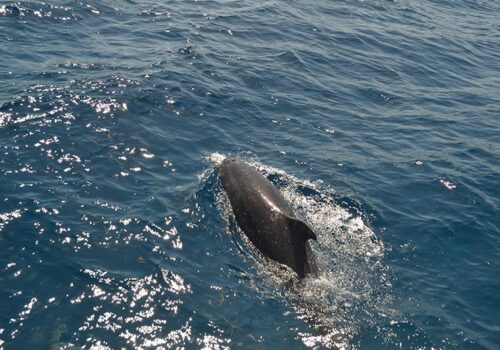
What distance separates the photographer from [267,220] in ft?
49.0

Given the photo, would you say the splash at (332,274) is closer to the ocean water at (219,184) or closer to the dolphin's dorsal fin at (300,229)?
the ocean water at (219,184)

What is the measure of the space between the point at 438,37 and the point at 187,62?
59.5ft

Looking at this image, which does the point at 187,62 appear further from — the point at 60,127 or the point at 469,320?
the point at 469,320

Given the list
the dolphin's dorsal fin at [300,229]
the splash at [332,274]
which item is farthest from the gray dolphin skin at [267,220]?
the splash at [332,274]

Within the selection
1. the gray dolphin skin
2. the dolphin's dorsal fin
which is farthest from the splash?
the dolphin's dorsal fin

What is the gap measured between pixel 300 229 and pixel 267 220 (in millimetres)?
1233

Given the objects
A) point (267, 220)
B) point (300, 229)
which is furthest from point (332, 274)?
point (267, 220)

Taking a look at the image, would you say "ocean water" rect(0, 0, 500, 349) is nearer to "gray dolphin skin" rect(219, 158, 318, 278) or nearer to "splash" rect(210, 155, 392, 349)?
"splash" rect(210, 155, 392, 349)

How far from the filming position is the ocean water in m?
12.6

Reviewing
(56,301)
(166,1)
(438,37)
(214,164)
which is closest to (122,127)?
(214,164)

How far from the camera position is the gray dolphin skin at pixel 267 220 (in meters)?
14.2

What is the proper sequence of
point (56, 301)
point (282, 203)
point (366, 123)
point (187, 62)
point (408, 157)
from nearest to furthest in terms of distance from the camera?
point (56, 301) < point (282, 203) < point (408, 157) < point (366, 123) < point (187, 62)

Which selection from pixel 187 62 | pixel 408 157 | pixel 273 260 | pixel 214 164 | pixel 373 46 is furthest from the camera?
pixel 373 46

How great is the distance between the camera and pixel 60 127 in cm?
1836
